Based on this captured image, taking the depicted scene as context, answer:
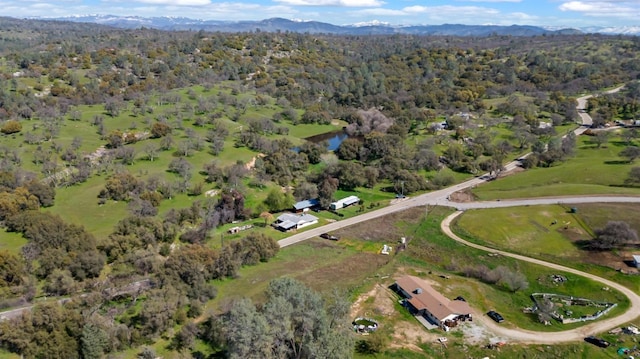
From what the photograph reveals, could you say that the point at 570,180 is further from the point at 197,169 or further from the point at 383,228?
the point at 197,169

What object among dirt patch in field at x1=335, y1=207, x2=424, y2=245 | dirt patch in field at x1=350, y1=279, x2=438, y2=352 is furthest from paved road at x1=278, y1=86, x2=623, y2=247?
dirt patch in field at x1=350, y1=279, x2=438, y2=352

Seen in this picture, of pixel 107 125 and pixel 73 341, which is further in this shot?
pixel 107 125

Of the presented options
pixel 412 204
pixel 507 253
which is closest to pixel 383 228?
pixel 412 204

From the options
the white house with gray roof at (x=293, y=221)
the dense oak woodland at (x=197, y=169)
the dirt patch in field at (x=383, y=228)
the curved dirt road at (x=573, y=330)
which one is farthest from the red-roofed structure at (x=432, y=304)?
the white house with gray roof at (x=293, y=221)

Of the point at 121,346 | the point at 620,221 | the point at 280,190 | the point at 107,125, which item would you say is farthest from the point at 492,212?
the point at 107,125

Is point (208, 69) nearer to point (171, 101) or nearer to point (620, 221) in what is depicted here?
point (171, 101)

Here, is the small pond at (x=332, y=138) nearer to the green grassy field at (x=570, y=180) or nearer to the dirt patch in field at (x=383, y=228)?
the green grassy field at (x=570, y=180)
